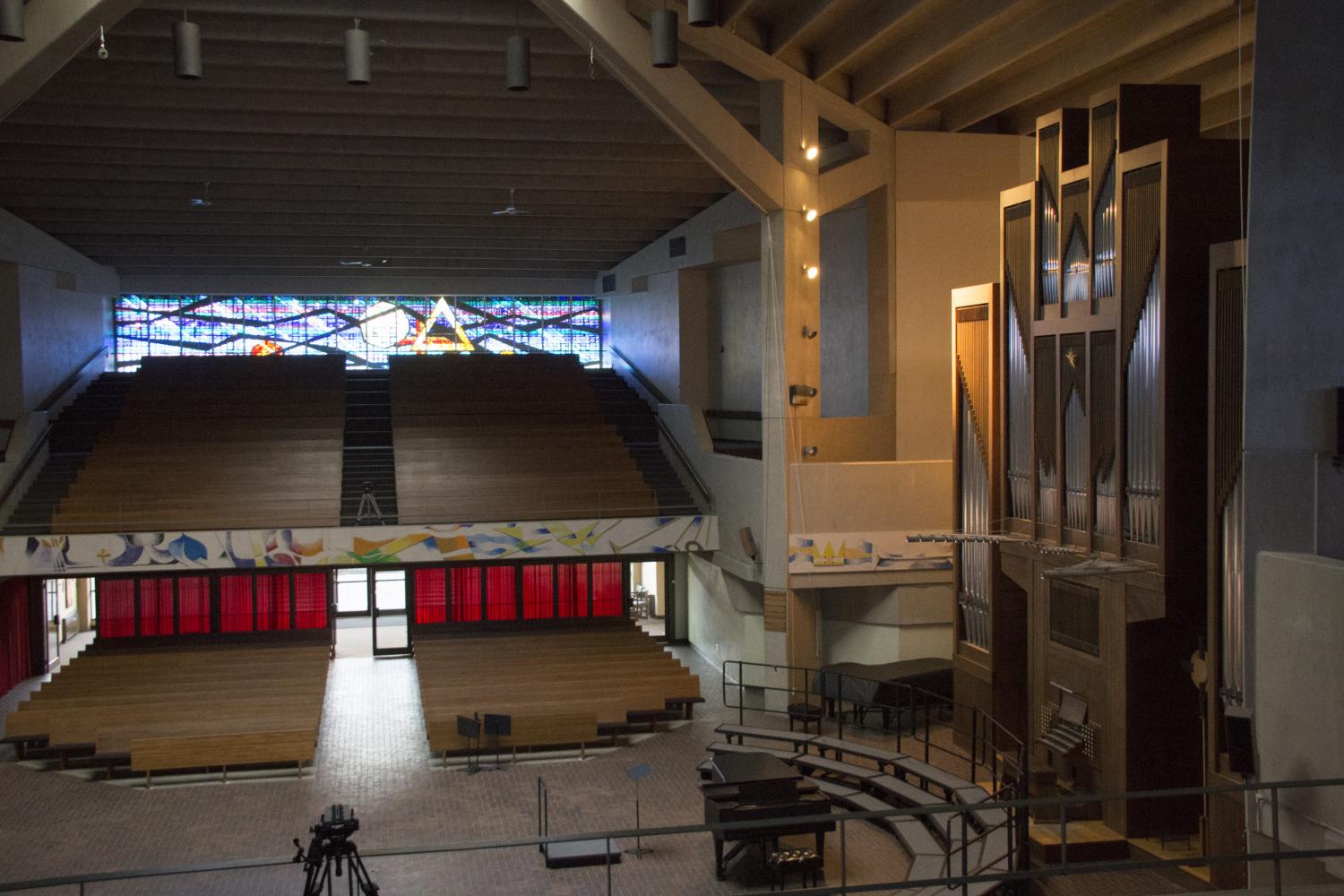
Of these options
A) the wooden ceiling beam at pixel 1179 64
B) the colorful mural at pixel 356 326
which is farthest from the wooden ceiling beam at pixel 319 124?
the colorful mural at pixel 356 326

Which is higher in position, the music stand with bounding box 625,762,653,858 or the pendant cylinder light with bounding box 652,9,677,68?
the pendant cylinder light with bounding box 652,9,677,68

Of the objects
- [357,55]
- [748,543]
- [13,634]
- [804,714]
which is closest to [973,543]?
[804,714]

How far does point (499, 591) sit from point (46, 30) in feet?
38.8

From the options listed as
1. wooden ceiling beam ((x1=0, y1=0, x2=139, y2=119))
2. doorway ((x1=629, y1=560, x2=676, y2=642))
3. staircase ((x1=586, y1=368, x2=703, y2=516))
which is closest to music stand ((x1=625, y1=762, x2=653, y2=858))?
staircase ((x1=586, y1=368, x2=703, y2=516))

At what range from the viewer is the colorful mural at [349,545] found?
16.6 meters

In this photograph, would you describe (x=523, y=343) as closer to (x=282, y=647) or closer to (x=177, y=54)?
(x=282, y=647)

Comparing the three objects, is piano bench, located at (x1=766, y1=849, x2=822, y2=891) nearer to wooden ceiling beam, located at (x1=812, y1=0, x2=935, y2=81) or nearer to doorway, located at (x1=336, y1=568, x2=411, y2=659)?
wooden ceiling beam, located at (x1=812, y1=0, x2=935, y2=81)

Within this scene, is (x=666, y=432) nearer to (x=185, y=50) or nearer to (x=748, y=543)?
(x=748, y=543)

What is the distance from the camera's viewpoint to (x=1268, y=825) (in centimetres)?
859

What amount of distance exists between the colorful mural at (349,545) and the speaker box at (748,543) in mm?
1253

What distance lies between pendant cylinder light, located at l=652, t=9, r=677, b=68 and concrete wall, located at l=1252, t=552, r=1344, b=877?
6.54m

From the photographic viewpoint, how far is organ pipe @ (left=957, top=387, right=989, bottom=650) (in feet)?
45.3

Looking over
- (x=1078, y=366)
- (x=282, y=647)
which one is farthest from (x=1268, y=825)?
(x=282, y=647)

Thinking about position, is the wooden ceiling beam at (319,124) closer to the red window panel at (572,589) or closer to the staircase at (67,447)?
the staircase at (67,447)
